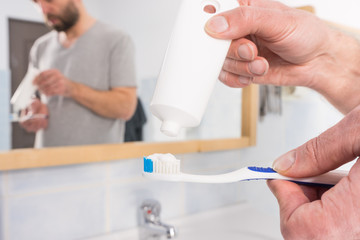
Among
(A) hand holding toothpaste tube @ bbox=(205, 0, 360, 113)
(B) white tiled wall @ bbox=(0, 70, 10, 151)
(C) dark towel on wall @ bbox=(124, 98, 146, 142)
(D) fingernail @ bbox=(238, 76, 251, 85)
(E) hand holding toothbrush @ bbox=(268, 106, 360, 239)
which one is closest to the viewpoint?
(E) hand holding toothbrush @ bbox=(268, 106, 360, 239)

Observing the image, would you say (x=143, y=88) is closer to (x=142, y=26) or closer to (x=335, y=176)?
(x=142, y=26)

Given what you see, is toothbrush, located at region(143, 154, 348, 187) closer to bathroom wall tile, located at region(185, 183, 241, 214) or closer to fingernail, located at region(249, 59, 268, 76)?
fingernail, located at region(249, 59, 268, 76)

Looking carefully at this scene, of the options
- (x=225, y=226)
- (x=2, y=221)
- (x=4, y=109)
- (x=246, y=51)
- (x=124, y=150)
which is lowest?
(x=225, y=226)

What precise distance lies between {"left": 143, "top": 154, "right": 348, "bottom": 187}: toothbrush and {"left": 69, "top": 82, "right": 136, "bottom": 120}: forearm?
406 mm

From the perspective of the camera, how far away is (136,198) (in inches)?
38.0

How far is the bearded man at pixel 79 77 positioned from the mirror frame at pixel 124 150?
0.02m

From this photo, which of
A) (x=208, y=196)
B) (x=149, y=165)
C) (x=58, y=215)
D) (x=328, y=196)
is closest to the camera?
(x=328, y=196)

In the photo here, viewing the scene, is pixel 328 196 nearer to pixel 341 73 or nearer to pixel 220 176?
pixel 220 176

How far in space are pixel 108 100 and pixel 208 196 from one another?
1.50ft

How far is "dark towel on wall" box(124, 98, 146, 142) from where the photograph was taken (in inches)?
35.6

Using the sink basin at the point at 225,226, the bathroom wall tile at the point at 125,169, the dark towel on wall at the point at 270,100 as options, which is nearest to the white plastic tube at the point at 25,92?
the bathroom wall tile at the point at 125,169

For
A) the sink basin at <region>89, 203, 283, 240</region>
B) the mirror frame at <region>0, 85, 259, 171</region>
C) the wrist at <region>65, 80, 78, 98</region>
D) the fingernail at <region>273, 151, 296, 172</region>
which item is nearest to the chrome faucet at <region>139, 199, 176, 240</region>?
the sink basin at <region>89, 203, 283, 240</region>

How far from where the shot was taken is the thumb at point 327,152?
0.37 metres

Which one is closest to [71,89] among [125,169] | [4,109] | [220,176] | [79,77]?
[79,77]
